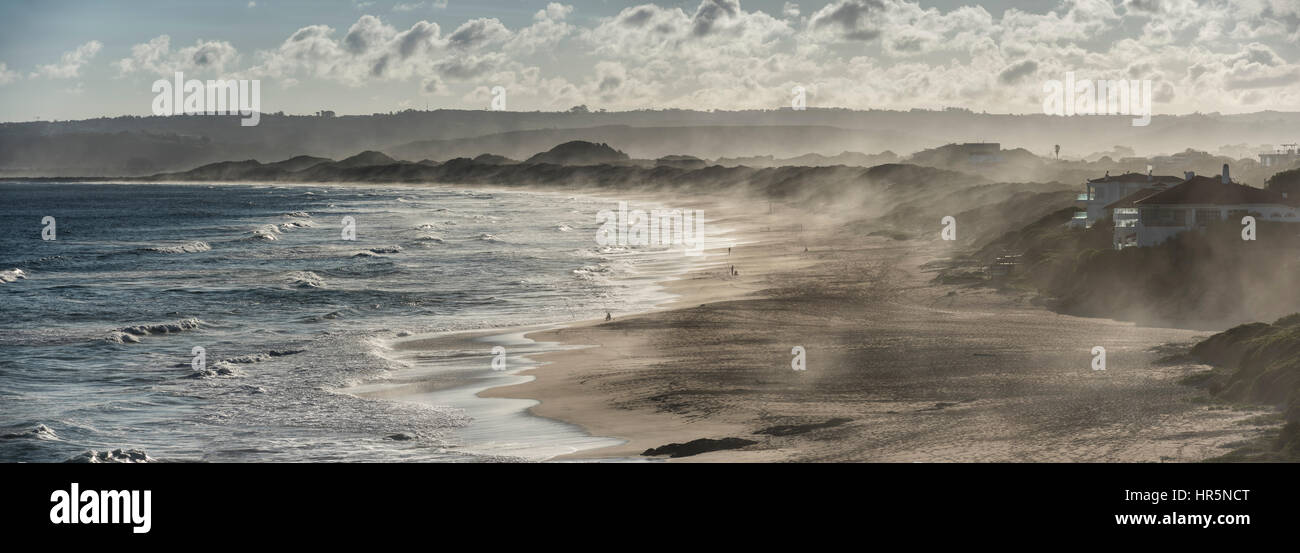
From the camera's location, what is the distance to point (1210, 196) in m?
52.0

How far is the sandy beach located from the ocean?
7.33 ft

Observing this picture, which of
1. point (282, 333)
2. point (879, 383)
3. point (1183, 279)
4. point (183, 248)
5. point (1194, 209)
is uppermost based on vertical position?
point (1194, 209)

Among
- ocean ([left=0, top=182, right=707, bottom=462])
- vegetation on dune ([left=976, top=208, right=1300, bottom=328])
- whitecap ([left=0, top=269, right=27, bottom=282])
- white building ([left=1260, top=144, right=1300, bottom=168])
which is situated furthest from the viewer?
white building ([left=1260, top=144, right=1300, bottom=168])

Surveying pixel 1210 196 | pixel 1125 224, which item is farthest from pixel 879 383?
pixel 1210 196

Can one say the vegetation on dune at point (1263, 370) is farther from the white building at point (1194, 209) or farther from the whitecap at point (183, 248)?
the whitecap at point (183, 248)

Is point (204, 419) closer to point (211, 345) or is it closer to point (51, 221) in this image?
point (211, 345)

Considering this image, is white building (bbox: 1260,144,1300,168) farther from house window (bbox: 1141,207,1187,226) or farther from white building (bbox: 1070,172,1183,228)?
house window (bbox: 1141,207,1187,226)

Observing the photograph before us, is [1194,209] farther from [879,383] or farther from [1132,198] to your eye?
[879,383]

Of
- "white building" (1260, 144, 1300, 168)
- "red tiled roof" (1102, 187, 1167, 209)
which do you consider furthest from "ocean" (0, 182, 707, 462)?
"white building" (1260, 144, 1300, 168)

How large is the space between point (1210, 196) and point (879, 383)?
30550 mm

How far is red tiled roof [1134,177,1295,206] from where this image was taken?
51.7m

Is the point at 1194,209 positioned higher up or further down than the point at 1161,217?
higher up
